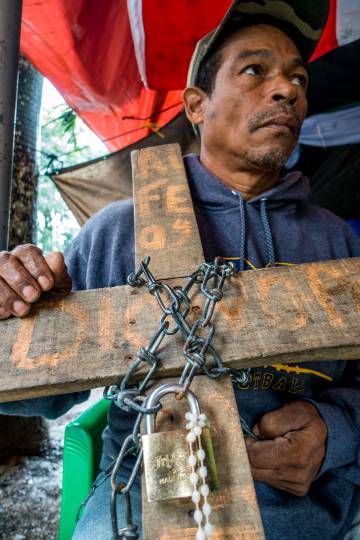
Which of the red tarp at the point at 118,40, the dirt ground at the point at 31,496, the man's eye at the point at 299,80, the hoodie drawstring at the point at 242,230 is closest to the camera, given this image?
the hoodie drawstring at the point at 242,230

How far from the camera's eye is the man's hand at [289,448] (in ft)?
2.87

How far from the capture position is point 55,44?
2678 mm

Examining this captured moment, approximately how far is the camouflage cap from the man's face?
0.12ft

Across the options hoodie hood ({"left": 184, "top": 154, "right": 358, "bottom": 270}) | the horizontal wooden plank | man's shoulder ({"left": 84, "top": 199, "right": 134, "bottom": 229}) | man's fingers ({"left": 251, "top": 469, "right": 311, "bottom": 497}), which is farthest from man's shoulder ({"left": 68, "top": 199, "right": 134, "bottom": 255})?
man's fingers ({"left": 251, "top": 469, "right": 311, "bottom": 497})

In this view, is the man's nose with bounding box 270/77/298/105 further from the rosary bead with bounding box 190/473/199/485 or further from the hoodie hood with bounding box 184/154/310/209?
the rosary bead with bounding box 190/473/199/485

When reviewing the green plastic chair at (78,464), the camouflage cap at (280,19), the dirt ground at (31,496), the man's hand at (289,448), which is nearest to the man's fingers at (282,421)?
the man's hand at (289,448)

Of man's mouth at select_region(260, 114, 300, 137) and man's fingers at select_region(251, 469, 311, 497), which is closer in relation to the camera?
man's fingers at select_region(251, 469, 311, 497)

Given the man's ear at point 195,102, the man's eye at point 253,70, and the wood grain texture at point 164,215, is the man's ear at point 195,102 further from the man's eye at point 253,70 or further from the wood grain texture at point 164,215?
the wood grain texture at point 164,215

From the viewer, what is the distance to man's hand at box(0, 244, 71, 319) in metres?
0.68

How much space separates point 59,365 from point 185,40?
2627 mm

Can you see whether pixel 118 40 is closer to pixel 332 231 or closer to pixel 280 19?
pixel 280 19

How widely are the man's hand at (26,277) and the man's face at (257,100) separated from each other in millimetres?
789

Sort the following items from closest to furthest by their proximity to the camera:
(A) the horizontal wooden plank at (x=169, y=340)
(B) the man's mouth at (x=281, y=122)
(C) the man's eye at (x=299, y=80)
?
(A) the horizontal wooden plank at (x=169, y=340) < (B) the man's mouth at (x=281, y=122) < (C) the man's eye at (x=299, y=80)

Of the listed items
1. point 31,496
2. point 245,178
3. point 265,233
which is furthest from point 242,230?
point 31,496
